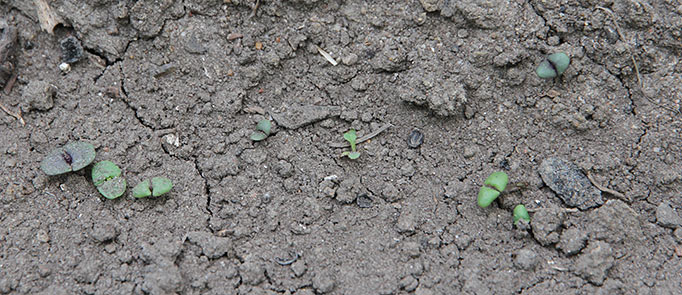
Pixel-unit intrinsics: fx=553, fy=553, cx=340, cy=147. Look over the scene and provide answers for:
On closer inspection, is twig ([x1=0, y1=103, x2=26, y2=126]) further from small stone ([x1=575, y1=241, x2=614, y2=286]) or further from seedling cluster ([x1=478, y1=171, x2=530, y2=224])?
small stone ([x1=575, y1=241, x2=614, y2=286])

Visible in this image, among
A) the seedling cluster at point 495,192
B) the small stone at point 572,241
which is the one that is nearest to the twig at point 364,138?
the seedling cluster at point 495,192

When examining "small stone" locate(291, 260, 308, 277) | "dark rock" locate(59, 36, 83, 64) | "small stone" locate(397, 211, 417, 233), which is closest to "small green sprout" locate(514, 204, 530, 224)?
"small stone" locate(397, 211, 417, 233)

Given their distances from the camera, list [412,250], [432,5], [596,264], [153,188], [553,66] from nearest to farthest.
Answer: [596,264] → [412,250] → [153,188] → [553,66] → [432,5]

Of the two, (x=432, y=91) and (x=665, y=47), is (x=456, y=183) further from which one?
(x=665, y=47)

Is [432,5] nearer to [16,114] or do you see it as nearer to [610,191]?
[610,191]

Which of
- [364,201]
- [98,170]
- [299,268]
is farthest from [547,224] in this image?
[98,170]
